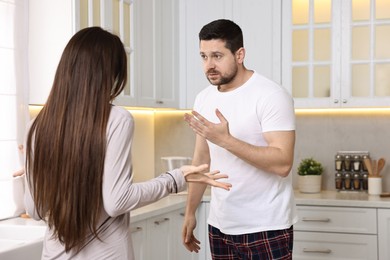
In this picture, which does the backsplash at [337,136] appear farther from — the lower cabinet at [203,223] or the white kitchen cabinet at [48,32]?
the white kitchen cabinet at [48,32]

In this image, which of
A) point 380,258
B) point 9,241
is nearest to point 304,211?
point 380,258

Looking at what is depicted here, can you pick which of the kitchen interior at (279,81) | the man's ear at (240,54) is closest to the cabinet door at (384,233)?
the kitchen interior at (279,81)

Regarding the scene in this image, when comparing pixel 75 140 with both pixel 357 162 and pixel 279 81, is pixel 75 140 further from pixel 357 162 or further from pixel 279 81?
pixel 357 162

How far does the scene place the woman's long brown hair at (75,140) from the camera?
1860 millimetres

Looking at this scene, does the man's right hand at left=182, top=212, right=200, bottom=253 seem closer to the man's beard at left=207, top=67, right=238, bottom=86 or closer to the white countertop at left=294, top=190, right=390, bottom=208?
the man's beard at left=207, top=67, right=238, bottom=86

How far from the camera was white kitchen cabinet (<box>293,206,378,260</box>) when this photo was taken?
13.4 ft

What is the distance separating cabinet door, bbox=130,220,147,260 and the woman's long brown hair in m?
1.63

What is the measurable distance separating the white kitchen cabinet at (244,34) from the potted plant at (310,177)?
2.05 ft

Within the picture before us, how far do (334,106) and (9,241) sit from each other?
238cm

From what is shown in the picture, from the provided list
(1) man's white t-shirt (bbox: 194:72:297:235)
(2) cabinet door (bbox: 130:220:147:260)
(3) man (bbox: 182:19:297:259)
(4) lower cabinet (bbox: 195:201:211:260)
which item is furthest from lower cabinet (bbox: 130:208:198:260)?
(1) man's white t-shirt (bbox: 194:72:297:235)

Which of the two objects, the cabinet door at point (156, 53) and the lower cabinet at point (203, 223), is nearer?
the cabinet door at point (156, 53)

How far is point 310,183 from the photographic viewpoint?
451cm

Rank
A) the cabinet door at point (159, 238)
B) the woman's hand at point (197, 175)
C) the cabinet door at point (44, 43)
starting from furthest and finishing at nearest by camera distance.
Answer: the cabinet door at point (159, 238) → the cabinet door at point (44, 43) → the woman's hand at point (197, 175)

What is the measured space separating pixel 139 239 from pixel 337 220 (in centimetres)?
128
